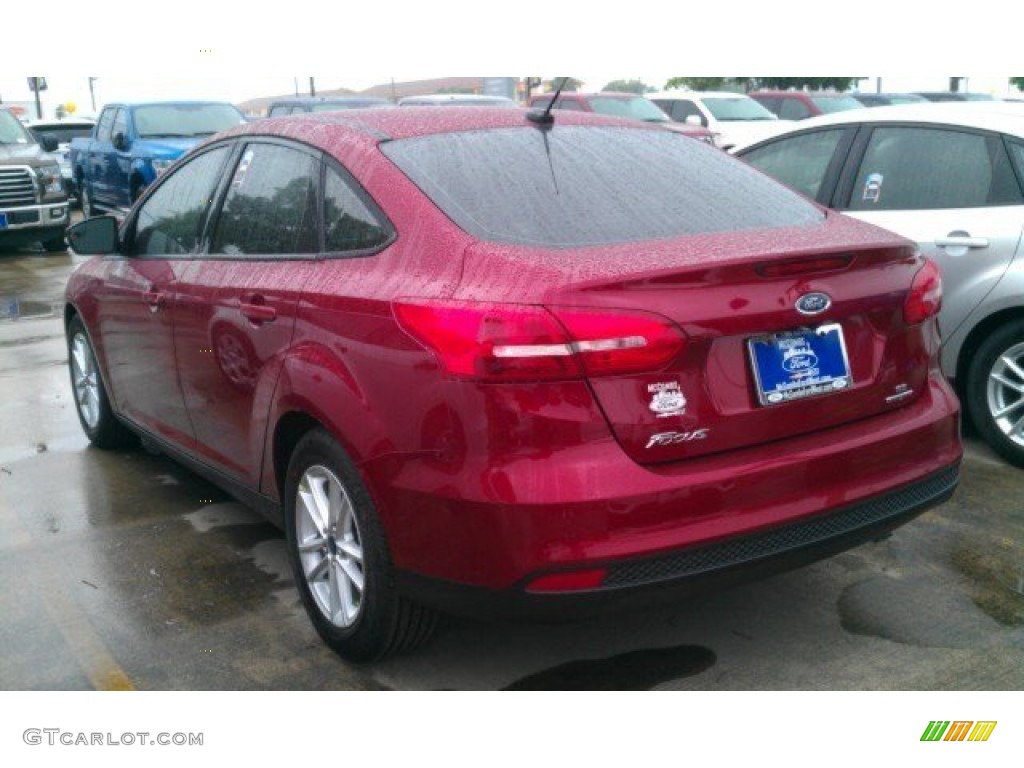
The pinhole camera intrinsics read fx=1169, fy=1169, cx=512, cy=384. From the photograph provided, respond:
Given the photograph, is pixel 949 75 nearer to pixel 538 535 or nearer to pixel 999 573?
pixel 999 573

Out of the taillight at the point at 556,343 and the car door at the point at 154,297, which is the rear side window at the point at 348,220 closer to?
the taillight at the point at 556,343

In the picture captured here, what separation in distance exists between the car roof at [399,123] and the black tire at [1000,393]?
6.56 ft

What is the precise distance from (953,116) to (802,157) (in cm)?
82

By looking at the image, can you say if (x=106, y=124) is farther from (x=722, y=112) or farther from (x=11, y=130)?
(x=722, y=112)

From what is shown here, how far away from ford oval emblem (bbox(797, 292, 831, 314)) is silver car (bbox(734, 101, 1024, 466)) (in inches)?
92.3

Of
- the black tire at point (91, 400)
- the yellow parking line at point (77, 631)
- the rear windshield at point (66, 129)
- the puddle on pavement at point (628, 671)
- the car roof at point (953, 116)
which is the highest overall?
the car roof at point (953, 116)

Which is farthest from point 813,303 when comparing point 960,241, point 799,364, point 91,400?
point 91,400

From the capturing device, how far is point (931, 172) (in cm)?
553

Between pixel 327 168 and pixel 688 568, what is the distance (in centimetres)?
173

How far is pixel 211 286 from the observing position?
4.15 metres

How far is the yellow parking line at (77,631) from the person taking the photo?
11.4 ft

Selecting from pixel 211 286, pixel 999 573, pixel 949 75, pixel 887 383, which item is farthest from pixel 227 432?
pixel 949 75
